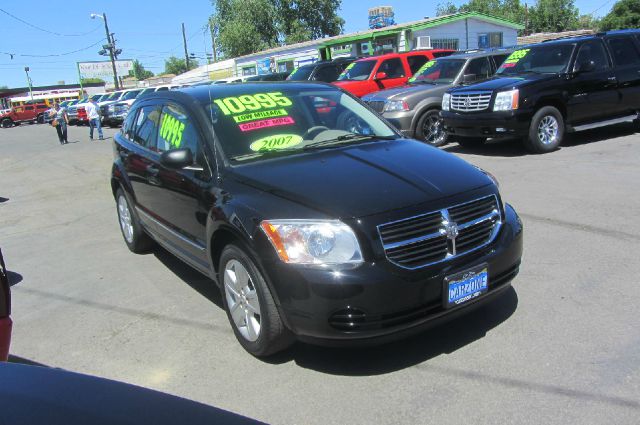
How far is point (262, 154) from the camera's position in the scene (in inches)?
157

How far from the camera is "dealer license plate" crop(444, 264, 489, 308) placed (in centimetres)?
312

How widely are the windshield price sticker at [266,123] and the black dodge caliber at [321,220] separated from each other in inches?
0.5

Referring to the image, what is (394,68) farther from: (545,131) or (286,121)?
(286,121)

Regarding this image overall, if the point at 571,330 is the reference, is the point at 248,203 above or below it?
above

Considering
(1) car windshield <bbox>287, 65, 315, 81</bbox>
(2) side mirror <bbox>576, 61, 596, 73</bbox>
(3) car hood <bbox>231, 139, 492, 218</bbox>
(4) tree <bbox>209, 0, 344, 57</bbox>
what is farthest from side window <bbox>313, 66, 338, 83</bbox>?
(4) tree <bbox>209, 0, 344, 57</bbox>

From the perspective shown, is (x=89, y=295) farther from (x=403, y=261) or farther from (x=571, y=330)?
(x=571, y=330)

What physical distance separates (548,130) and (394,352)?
7.58 meters

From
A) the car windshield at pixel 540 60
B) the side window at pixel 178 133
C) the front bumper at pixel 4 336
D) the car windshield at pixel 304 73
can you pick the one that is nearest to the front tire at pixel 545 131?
the car windshield at pixel 540 60

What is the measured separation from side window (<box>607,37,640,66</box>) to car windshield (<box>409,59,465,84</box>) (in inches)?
117

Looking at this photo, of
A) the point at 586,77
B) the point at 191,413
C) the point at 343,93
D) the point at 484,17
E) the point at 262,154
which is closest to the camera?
the point at 191,413

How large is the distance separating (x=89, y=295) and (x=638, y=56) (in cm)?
1057

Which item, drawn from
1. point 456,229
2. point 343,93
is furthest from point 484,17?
point 456,229

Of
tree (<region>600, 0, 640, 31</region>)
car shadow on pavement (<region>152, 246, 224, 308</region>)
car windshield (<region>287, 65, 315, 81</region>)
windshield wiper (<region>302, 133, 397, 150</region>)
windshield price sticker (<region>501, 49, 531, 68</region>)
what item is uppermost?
tree (<region>600, 0, 640, 31</region>)

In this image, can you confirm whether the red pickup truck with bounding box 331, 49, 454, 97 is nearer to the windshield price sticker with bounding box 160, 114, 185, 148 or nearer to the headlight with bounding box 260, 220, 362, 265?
the windshield price sticker with bounding box 160, 114, 185, 148
